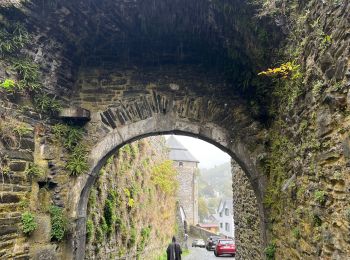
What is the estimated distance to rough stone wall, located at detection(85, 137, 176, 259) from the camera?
6.92 meters


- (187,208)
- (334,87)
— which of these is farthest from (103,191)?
(187,208)

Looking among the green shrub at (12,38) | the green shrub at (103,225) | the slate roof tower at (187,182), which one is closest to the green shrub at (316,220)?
the green shrub at (12,38)

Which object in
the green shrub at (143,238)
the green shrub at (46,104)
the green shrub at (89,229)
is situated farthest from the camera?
the green shrub at (143,238)

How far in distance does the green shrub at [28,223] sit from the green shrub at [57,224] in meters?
0.28

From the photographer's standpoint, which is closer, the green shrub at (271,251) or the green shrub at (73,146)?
the green shrub at (271,251)

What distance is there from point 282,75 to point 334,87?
1.40 metres

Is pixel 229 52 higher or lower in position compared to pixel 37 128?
higher

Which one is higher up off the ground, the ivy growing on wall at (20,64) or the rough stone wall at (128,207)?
the ivy growing on wall at (20,64)

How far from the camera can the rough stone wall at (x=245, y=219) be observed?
20.1 ft

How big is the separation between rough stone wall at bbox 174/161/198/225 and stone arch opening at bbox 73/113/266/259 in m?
29.6

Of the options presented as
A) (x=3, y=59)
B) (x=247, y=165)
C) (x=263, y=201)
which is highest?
(x=3, y=59)

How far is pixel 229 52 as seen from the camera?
186 inches

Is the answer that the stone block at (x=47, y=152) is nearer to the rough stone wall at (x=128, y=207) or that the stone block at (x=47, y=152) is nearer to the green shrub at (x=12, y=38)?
the green shrub at (x=12, y=38)

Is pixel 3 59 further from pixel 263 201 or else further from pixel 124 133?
pixel 263 201
